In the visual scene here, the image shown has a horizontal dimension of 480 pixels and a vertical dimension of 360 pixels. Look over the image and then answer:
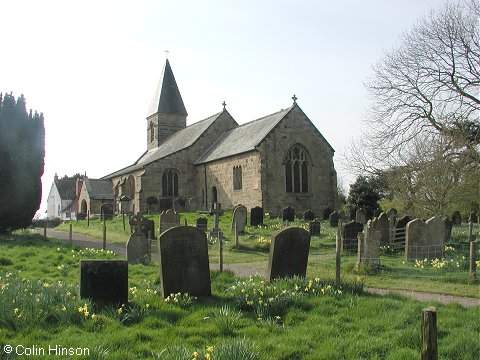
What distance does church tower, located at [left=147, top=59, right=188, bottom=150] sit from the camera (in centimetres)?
5312

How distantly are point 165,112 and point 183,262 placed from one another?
4591cm

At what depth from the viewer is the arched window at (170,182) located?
1577 inches

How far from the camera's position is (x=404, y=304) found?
7938mm

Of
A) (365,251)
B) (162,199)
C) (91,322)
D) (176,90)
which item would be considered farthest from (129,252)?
(176,90)

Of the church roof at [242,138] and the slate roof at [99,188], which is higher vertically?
the church roof at [242,138]

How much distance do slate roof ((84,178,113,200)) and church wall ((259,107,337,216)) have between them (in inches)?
761

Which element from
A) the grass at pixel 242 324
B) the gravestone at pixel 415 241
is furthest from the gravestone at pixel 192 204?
the grass at pixel 242 324

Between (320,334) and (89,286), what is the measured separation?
3.45m

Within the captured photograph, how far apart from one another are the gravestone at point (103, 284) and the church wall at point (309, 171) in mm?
25262

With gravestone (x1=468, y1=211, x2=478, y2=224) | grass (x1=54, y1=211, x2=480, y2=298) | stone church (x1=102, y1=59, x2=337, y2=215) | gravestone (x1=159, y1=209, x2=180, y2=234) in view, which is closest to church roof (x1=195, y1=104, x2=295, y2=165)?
stone church (x1=102, y1=59, x2=337, y2=215)

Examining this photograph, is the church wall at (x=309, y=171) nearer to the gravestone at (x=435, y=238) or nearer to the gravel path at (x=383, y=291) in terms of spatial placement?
the gravel path at (x=383, y=291)

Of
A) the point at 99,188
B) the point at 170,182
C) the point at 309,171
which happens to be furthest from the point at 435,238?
the point at 99,188

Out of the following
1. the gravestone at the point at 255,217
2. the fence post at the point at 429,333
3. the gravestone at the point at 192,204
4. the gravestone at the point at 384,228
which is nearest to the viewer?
the fence post at the point at 429,333

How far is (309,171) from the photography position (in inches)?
1399
